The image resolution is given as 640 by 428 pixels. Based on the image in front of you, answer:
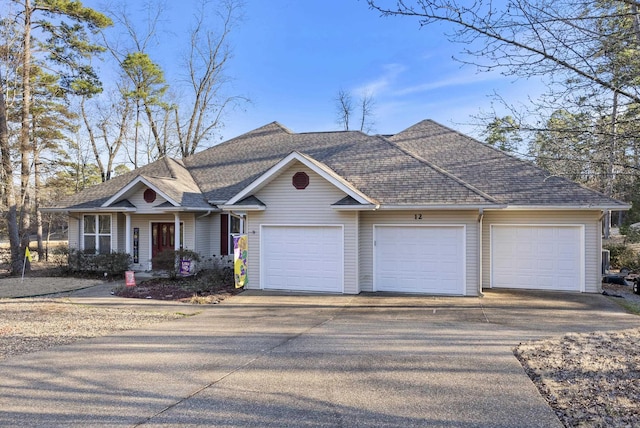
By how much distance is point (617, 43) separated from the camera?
470 cm

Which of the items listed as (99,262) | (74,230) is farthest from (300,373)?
(74,230)

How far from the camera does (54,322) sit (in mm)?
9188

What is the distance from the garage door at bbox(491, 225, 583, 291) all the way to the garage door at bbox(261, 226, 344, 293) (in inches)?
207

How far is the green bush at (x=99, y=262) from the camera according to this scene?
1669cm

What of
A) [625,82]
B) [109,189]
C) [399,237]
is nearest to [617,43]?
[625,82]

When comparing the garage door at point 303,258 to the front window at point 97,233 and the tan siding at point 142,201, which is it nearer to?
the tan siding at point 142,201

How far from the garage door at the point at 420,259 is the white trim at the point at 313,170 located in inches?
60.9

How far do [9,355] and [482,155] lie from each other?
15.3 m

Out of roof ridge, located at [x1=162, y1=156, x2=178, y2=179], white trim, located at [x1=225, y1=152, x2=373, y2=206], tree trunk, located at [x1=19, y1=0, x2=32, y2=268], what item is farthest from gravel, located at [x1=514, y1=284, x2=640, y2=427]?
tree trunk, located at [x1=19, y1=0, x2=32, y2=268]

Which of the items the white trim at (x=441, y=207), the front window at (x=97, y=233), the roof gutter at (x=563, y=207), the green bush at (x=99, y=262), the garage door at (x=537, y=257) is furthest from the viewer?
the front window at (x=97, y=233)

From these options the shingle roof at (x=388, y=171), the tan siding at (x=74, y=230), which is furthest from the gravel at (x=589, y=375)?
the tan siding at (x=74, y=230)

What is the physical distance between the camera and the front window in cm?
1800

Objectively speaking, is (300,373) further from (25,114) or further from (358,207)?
(25,114)

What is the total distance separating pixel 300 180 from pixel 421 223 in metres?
3.96
